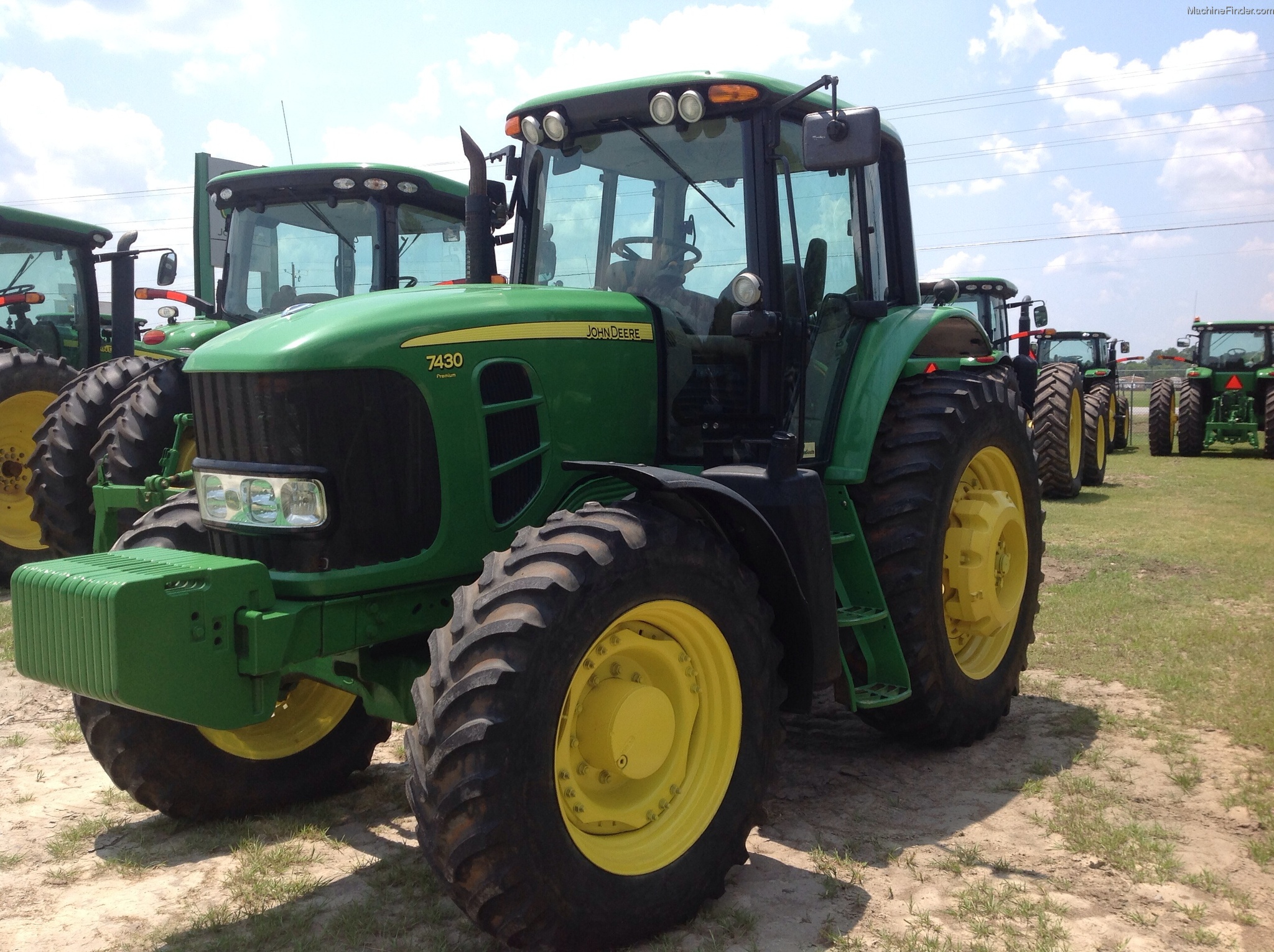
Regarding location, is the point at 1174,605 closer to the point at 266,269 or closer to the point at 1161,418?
the point at 266,269

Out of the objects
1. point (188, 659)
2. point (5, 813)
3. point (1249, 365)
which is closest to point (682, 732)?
point (188, 659)

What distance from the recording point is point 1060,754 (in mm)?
4695

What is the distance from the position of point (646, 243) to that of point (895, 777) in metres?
A: 2.32

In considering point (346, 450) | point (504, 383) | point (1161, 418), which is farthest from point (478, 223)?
point (1161, 418)

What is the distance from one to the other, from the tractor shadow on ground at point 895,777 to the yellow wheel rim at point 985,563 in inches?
15.2

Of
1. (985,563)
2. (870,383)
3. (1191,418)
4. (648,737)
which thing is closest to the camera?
(648,737)

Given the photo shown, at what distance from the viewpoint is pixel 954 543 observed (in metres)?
4.79

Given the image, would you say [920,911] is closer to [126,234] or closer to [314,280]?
[314,280]

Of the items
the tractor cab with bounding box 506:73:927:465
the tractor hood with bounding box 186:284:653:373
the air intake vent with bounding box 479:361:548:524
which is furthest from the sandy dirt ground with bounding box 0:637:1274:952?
the tractor hood with bounding box 186:284:653:373

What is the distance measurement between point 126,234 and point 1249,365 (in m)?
18.3

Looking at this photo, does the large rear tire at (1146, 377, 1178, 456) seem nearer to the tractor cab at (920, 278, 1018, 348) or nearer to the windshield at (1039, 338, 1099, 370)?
the windshield at (1039, 338, 1099, 370)

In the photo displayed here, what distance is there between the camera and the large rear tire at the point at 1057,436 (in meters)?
13.1

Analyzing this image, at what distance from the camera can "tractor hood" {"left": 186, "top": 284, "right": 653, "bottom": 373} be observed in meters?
3.25

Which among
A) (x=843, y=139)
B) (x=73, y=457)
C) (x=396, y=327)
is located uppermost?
(x=843, y=139)
